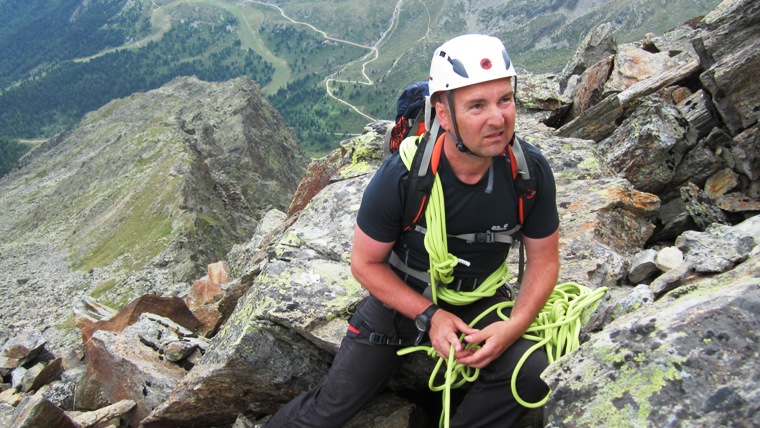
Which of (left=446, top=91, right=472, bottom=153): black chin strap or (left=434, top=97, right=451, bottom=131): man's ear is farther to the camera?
(left=434, top=97, right=451, bottom=131): man's ear

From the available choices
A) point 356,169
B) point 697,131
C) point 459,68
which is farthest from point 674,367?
point 697,131

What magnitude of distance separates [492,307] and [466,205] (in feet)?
5.29

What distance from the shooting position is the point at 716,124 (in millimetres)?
15320

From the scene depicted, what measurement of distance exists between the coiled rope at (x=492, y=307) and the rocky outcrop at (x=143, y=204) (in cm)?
4418

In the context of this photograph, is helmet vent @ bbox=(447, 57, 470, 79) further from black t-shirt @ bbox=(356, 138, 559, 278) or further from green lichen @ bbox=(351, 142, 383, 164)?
green lichen @ bbox=(351, 142, 383, 164)

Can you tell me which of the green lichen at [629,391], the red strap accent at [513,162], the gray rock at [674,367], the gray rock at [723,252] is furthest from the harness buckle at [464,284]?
the gray rock at [723,252]

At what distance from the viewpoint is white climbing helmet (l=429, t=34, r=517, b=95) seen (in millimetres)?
6348

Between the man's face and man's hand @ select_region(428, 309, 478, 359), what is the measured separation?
7.55ft

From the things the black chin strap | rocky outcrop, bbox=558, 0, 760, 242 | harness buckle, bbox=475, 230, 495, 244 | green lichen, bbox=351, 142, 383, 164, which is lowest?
rocky outcrop, bbox=558, 0, 760, 242

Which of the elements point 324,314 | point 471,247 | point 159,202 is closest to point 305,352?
point 324,314

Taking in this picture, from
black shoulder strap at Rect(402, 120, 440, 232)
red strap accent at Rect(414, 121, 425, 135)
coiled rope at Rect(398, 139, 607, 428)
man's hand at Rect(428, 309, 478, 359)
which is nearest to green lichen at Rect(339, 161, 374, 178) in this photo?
red strap accent at Rect(414, 121, 425, 135)

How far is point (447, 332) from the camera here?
23.7ft

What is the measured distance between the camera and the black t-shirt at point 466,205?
23.3 ft

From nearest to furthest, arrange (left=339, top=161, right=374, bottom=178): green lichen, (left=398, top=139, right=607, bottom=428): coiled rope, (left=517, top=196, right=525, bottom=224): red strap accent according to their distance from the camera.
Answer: (left=398, top=139, right=607, bottom=428): coiled rope, (left=517, top=196, right=525, bottom=224): red strap accent, (left=339, top=161, right=374, bottom=178): green lichen
